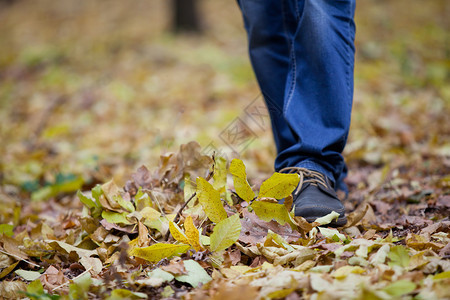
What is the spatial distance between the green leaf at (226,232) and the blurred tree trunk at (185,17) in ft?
21.5

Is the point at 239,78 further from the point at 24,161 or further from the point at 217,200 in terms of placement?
the point at 217,200

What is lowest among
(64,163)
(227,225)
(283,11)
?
(64,163)

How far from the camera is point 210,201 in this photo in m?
1.20

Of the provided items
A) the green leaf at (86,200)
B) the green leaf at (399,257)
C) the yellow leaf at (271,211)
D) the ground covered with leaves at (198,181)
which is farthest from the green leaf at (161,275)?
the green leaf at (399,257)

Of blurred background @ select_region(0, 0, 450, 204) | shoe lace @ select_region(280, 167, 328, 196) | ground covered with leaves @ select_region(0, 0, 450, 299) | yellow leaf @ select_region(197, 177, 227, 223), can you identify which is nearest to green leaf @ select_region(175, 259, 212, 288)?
ground covered with leaves @ select_region(0, 0, 450, 299)

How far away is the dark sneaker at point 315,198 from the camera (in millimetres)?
1307

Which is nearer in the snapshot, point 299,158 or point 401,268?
point 401,268

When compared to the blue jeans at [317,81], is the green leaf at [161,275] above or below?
below

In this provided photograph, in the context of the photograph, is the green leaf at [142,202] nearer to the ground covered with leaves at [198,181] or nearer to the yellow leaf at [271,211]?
the ground covered with leaves at [198,181]

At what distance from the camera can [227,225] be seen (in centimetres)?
111

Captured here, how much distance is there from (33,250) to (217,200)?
27.0 inches

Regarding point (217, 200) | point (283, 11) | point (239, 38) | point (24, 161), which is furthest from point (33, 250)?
point (239, 38)

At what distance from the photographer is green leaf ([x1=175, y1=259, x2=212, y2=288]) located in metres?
1.02

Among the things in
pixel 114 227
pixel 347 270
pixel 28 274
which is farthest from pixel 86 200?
pixel 347 270
